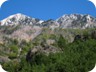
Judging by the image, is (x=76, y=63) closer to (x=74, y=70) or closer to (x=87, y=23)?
(x=74, y=70)

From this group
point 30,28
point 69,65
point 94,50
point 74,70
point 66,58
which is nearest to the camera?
point 74,70

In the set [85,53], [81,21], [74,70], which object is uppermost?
[81,21]

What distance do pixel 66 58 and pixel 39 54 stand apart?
9.36 ft

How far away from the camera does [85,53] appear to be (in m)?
9.91

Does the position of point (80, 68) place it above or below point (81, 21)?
below

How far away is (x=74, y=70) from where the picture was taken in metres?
7.77

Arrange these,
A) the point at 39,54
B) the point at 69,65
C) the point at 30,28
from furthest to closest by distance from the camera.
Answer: the point at 30,28, the point at 39,54, the point at 69,65

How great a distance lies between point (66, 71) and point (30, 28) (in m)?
81.4

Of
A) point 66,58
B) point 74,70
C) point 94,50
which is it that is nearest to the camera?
point 74,70

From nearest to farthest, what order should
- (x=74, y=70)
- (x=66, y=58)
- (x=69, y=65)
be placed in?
(x=74, y=70), (x=69, y=65), (x=66, y=58)

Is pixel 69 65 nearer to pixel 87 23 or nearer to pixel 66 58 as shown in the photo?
pixel 66 58

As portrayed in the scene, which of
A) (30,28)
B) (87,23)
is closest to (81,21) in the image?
(87,23)

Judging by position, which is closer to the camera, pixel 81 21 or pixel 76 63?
pixel 76 63

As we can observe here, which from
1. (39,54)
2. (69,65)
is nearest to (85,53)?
(69,65)
